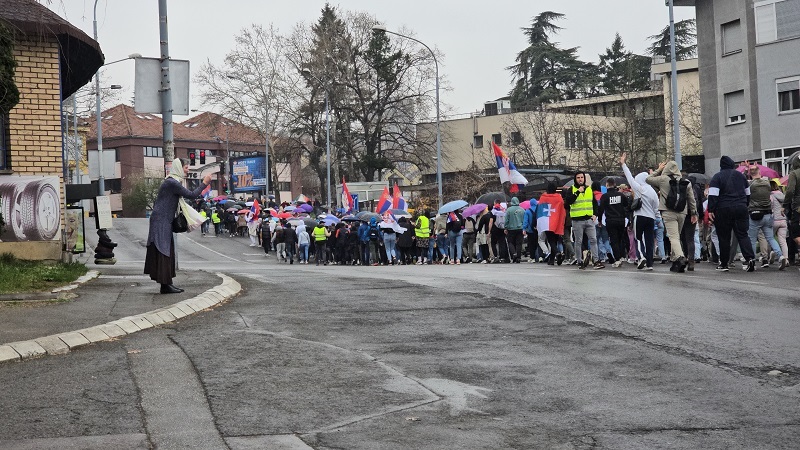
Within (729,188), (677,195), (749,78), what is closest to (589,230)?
(677,195)

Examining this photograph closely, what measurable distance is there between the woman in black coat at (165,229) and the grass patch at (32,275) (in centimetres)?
174

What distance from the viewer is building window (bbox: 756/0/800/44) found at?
134 feet

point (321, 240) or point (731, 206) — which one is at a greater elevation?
point (731, 206)

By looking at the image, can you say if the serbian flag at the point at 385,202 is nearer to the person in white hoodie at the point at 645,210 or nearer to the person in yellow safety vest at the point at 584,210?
the person in yellow safety vest at the point at 584,210

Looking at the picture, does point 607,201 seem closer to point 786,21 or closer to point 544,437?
point 544,437

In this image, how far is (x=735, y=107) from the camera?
4494cm

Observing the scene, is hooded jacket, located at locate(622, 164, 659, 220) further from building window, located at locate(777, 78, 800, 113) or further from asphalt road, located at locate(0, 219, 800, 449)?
building window, located at locate(777, 78, 800, 113)

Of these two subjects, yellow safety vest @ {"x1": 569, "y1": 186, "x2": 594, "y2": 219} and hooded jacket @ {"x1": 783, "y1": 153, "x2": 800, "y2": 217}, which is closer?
hooded jacket @ {"x1": 783, "y1": 153, "x2": 800, "y2": 217}

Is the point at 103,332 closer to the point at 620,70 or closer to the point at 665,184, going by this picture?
the point at 665,184

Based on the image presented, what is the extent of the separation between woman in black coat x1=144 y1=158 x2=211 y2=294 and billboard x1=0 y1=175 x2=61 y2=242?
771 centimetres

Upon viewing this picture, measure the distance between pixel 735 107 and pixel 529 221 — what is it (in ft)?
70.2

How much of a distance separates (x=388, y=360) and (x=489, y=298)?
4521mm

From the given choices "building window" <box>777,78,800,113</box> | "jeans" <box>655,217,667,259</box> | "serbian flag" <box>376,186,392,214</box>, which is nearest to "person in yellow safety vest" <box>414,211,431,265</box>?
"serbian flag" <box>376,186,392,214</box>

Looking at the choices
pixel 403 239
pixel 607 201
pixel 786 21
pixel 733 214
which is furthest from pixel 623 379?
pixel 786 21
